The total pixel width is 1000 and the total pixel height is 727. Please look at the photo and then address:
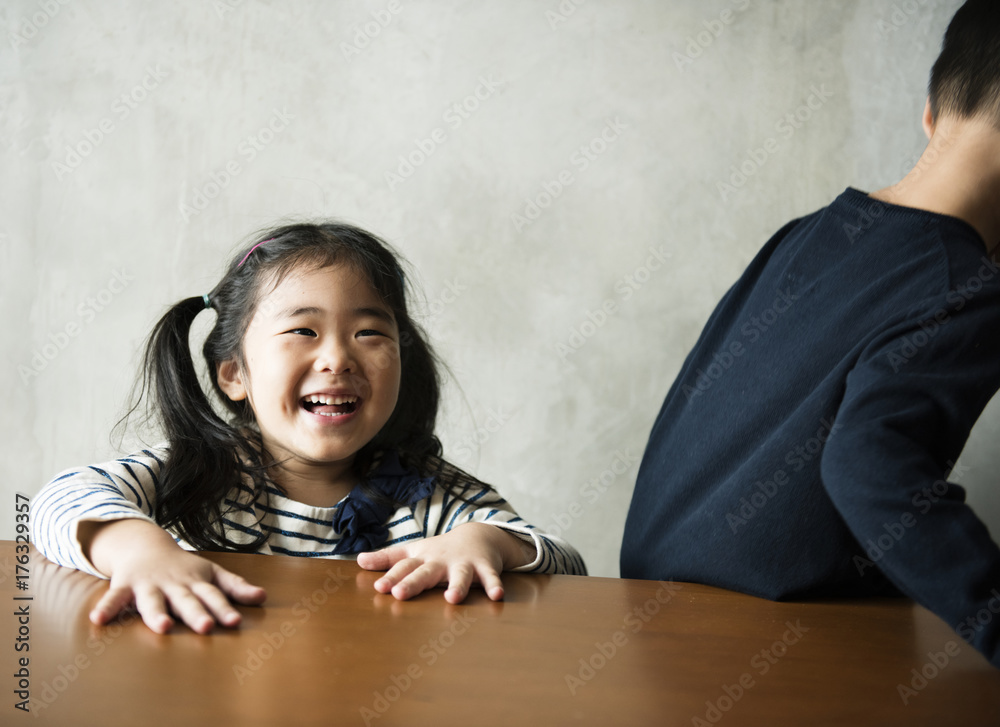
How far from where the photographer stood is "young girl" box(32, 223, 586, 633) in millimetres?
940

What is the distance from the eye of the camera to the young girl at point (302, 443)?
94 cm

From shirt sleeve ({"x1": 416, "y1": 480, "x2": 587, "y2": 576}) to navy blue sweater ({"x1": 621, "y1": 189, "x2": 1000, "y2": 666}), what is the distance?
0.10 metres

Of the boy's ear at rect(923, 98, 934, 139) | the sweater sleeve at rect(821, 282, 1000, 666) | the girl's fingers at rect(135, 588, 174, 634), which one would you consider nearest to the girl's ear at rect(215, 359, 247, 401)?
Answer: the girl's fingers at rect(135, 588, 174, 634)

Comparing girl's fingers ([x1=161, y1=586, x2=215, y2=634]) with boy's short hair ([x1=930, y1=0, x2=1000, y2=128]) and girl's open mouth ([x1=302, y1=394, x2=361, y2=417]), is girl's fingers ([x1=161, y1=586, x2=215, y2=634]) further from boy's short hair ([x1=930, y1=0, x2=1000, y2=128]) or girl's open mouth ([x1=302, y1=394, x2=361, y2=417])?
boy's short hair ([x1=930, y1=0, x2=1000, y2=128])

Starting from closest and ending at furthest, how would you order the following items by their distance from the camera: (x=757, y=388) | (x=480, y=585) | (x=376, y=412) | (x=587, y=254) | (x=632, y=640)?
(x=632, y=640) < (x=480, y=585) < (x=757, y=388) < (x=376, y=412) < (x=587, y=254)

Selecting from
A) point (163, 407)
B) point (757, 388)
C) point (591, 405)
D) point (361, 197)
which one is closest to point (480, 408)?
point (591, 405)

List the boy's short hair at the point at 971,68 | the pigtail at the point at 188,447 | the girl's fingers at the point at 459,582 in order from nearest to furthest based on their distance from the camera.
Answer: the girl's fingers at the point at 459,582
the boy's short hair at the point at 971,68
the pigtail at the point at 188,447

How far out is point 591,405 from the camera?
1640mm

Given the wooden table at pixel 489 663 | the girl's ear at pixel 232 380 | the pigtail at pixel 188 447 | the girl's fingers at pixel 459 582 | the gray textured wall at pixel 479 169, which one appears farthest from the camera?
the gray textured wall at pixel 479 169

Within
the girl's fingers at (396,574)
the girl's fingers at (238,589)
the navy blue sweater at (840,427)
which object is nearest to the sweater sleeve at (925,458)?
the navy blue sweater at (840,427)

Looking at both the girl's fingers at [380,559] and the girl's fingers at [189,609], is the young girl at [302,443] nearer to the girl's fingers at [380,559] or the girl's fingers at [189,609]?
the girl's fingers at [380,559]

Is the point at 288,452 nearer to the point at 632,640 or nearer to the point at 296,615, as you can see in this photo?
the point at 296,615

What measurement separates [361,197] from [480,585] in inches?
41.9

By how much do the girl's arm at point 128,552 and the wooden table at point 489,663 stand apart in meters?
0.02
